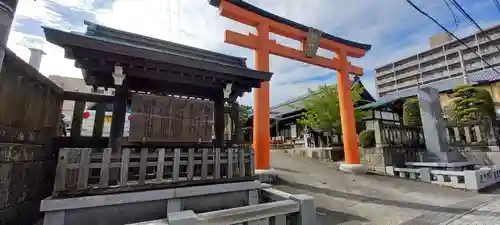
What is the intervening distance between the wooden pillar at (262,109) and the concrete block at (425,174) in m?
7.32

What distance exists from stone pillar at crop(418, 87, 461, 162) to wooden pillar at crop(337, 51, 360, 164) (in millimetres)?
3352

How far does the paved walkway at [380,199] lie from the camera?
5.35m

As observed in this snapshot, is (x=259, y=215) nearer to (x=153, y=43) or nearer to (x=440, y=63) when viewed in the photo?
(x=153, y=43)

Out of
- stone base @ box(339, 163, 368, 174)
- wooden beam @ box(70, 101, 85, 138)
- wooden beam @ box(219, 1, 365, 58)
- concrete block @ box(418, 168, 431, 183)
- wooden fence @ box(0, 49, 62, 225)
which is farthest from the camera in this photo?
stone base @ box(339, 163, 368, 174)

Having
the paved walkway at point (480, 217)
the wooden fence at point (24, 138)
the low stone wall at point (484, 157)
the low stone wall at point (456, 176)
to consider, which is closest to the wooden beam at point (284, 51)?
the low stone wall at point (456, 176)

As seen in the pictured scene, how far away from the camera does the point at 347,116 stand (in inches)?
464

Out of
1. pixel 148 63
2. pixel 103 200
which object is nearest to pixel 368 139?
pixel 148 63

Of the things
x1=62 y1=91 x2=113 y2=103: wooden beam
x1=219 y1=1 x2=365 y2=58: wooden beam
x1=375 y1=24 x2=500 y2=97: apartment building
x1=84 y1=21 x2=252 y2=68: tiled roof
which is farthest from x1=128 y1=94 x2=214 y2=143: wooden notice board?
x1=375 y1=24 x2=500 y2=97: apartment building

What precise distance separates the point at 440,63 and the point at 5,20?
79709mm

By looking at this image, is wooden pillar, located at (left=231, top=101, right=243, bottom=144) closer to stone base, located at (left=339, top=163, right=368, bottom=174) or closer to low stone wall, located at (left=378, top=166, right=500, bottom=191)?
stone base, located at (left=339, top=163, right=368, bottom=174)

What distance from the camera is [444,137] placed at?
35.5 ft

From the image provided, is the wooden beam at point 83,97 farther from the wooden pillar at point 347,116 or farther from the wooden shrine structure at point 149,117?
the wooden pillar at point 347,116

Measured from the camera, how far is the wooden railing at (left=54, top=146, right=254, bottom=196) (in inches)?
141

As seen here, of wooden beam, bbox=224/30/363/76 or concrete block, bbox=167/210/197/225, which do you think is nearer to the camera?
concrete block, bbox=167/210/197/225
